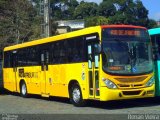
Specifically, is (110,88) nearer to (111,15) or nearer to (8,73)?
(8,73)

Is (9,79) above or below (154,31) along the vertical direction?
below

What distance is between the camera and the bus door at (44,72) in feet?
65.3

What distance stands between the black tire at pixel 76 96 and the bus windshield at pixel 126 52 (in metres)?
1.96

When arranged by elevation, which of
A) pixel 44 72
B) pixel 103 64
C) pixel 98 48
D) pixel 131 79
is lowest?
pixel 131 79

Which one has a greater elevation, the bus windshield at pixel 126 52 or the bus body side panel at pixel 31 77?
the bus windshield at pixel 126 52

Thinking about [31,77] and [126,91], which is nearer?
[126,91]

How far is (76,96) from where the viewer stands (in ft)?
55.7

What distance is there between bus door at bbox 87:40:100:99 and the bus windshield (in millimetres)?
426

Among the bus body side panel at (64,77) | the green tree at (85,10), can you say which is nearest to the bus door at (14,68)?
the bus body side panel at (64,77)

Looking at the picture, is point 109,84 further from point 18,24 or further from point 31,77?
point 18,24

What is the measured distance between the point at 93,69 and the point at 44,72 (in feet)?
15.9

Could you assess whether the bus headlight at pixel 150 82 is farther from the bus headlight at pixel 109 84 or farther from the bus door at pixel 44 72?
the bus door at pixel 44 72

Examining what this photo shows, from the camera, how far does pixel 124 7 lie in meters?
101

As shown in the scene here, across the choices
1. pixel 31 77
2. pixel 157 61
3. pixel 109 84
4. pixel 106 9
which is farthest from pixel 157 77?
pixel 106 9
